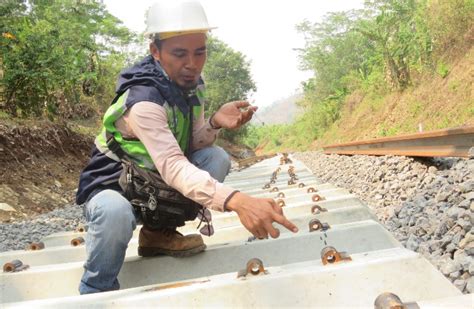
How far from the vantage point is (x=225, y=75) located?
147 ft

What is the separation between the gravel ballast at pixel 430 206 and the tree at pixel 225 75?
123 ft

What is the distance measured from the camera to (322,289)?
1245mm

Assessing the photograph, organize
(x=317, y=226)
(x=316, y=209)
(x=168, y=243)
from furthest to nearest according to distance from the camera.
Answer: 1. (x=316, y=209)
2. (x=168, y=243)
3. (x=317, y=226)

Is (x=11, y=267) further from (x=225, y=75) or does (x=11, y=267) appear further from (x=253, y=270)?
(x=225, y=75)

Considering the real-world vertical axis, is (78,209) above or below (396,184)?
below

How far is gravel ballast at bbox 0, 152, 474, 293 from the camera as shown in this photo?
7.65 ft

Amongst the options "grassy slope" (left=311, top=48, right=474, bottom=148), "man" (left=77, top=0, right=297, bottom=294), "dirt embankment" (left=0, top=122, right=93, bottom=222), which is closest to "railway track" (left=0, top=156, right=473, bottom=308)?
"man" (left=77, top=0, right=297, bottom=294)

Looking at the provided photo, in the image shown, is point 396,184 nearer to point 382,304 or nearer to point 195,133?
point 195,133

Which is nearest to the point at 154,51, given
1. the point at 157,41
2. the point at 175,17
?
the point at 157,41

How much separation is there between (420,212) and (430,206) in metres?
0.10

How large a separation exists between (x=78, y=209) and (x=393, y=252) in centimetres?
579

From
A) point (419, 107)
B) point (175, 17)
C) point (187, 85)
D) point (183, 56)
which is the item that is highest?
point (175, 17)

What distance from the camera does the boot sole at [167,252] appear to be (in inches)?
79.4

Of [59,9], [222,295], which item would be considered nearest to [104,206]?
[222,295]
